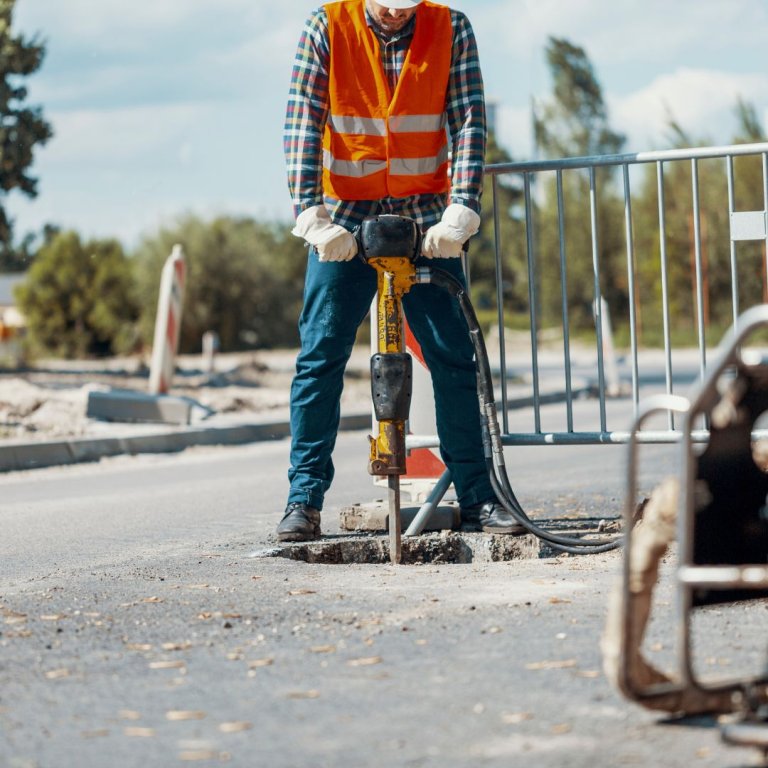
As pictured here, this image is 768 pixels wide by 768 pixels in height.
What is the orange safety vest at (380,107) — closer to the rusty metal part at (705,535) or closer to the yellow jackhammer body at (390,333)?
the yellow jackhammer body at (390,333)

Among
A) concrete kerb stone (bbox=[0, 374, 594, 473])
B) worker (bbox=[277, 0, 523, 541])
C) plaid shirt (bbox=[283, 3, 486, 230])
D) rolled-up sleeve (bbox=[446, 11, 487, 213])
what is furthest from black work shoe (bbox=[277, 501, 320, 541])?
concrete kerb stone (bbox=[0, 374, 594, 473])

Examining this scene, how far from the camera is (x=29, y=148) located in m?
21.1

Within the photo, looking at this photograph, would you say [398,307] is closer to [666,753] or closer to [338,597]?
[338,597]

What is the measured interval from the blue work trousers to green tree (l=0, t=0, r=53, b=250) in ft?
52.5

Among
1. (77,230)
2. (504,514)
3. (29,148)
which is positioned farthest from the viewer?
(77,230)

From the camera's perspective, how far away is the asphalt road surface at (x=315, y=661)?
3.07 meters

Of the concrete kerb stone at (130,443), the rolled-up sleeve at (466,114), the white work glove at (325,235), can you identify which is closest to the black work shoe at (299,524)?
the white work glove at (325,235)

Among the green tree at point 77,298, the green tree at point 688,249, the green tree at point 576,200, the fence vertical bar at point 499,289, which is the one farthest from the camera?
the green tree at point 576,200

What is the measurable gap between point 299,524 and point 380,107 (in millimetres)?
1748

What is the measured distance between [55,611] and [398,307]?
180cm

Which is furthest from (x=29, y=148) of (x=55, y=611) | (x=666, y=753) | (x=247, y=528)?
(x=666, y=753)

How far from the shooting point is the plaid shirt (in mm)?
5859

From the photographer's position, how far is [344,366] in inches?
242

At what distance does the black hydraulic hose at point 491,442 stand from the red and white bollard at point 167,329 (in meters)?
9.02
